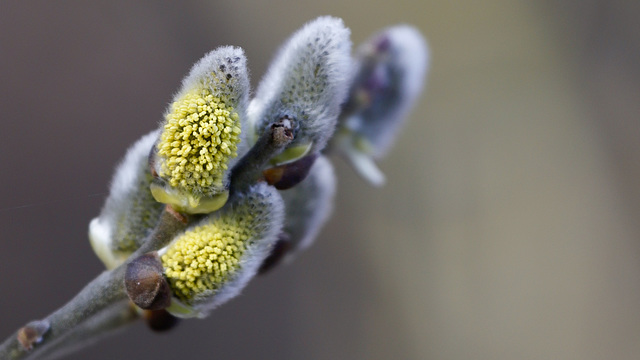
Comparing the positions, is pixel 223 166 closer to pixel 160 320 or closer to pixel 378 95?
pixel 160 320

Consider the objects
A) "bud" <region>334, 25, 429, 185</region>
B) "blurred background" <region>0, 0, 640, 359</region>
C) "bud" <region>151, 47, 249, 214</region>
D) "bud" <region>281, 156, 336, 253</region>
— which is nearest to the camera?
"bud" <region>151, 47, 249, 214</region>

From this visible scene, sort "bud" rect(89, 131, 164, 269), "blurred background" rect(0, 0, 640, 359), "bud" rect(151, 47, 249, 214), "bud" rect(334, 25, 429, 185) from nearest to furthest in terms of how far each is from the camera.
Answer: "bud" rect(151, 47, 249, 214), "bud" rect(89, 131, 164, 269), "bud" rect(334, 25, 429, 185), "blurred background" rect(0, 0, 640, 359)

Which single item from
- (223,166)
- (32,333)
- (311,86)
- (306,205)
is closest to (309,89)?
(311,86)

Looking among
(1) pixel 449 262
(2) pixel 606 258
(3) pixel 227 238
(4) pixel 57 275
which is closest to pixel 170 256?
(3) pixel 227 238

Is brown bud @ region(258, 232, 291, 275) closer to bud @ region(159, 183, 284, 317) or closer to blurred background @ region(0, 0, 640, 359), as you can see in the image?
bud @ region(159, 183, 284, 317)

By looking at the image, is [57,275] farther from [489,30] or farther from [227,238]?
[489,30]

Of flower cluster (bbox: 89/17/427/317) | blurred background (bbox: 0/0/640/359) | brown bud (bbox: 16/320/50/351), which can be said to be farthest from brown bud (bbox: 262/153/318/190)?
blurred background (bbox: 0/0/640/359)

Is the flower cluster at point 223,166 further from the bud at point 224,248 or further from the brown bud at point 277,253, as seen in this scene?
the brown bud at point 277,253
